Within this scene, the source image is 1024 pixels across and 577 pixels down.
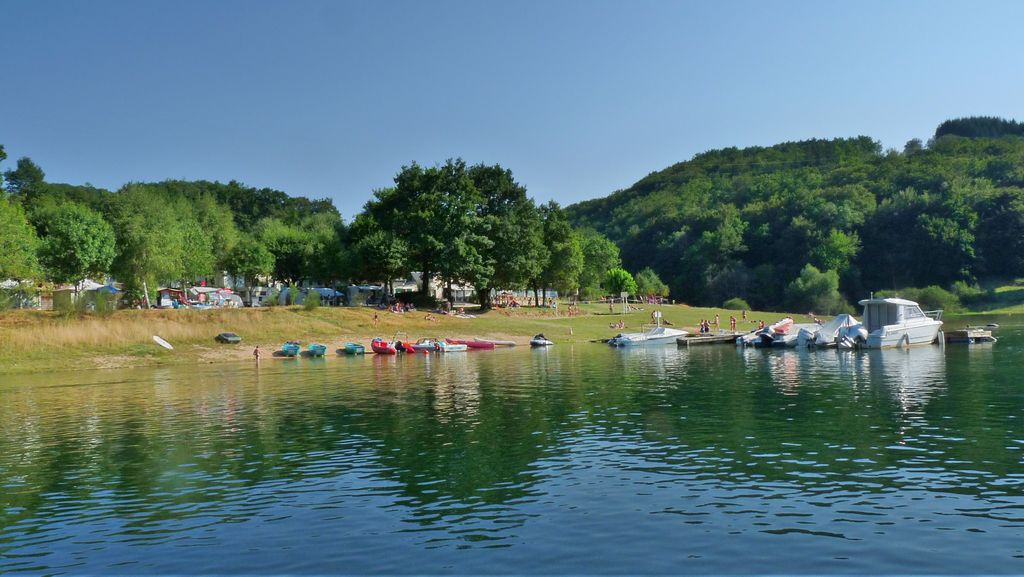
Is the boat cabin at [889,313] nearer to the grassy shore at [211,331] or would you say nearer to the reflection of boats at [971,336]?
the reflection of boats at [971,336]

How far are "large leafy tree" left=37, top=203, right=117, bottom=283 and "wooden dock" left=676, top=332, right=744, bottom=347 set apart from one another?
2690 inches

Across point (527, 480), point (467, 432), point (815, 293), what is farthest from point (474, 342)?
point (815, 293)

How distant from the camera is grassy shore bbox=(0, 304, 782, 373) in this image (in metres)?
71.0

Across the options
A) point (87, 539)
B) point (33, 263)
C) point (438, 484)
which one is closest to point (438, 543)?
point (438, 484)

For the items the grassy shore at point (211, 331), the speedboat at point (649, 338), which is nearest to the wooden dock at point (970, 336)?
the speedboat at point (649, 338)

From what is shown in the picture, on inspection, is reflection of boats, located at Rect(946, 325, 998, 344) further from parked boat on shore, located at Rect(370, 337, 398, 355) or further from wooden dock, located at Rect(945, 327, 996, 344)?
parked boat on shore, located at Rect(370, 337, 398, 355)

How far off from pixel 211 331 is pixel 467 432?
5780 cm

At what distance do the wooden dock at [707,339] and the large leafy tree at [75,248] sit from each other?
Result: 68316 millimetres

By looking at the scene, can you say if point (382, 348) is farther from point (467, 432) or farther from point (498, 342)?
point (467, 432)

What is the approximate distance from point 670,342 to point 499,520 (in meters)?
71.8

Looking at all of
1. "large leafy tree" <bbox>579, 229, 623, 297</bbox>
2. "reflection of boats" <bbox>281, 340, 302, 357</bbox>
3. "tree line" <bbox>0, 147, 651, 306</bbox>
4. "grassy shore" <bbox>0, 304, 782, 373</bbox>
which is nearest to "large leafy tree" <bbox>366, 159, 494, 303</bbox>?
"tree line" <bbox>0, 147, 651, 306</bbox>

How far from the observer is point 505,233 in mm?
114562

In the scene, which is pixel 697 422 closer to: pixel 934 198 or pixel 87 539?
pixel 87 539

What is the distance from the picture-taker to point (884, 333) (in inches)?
2844
